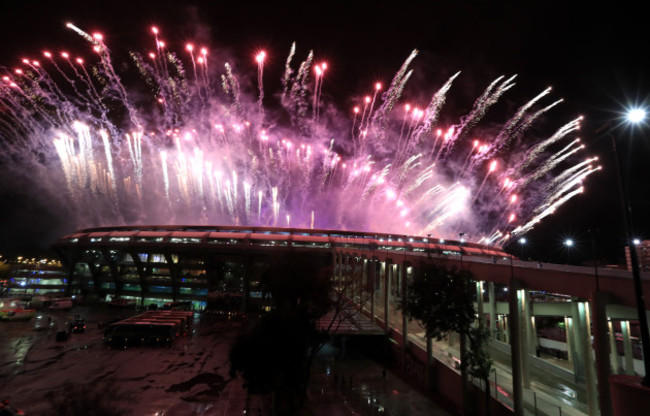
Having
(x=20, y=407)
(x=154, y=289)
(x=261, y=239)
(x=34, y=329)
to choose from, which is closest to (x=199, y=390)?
(x=20, y=407)

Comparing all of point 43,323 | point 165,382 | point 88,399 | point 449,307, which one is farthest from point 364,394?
point 43,323

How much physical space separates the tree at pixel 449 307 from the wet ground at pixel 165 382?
4958mm

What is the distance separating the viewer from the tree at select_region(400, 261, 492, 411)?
1380 cm

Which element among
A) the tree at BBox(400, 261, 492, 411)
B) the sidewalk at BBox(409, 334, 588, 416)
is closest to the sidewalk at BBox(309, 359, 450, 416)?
the sidewalk at BBox(409, 334, 588, 416)

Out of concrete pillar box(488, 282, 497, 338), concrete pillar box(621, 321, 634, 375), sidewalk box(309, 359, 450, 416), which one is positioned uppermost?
concrete pillar box(488, 282, 497, 338)

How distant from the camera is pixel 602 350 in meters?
10.3

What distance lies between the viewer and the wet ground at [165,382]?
16359mm

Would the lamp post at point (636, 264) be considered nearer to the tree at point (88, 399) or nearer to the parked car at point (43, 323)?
the tree at point (88, 399)

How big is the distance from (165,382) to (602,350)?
21817 mm

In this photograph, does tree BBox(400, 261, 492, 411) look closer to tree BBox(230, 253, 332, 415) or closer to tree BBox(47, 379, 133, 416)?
tree BBox(230, 253, 332, 415)

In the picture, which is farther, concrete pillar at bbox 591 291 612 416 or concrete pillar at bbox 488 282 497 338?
concrete pillar at bbox 488 282 497 338

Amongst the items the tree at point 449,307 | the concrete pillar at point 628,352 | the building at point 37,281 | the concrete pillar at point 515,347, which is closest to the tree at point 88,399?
the tree at point 449,307

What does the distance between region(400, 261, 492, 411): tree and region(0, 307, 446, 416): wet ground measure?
4.96 meters

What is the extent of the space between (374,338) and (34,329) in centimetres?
3521
